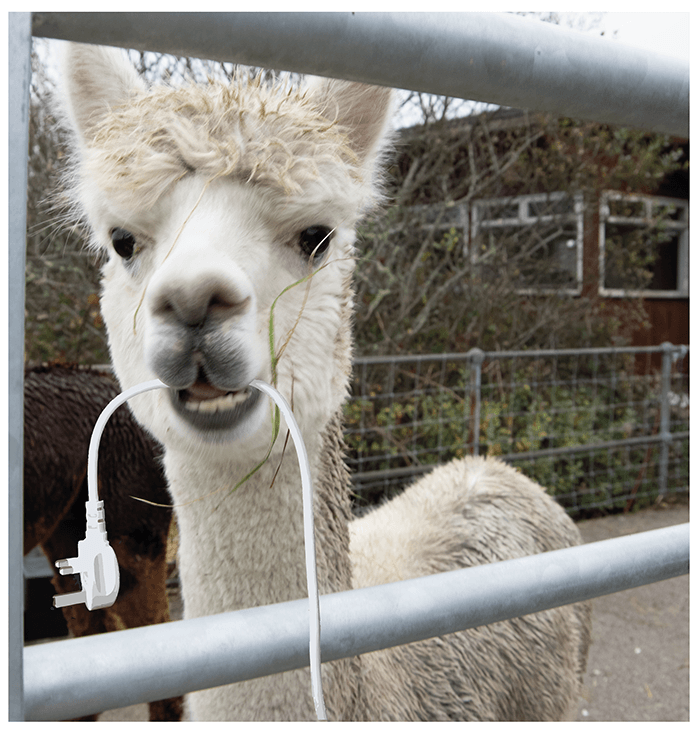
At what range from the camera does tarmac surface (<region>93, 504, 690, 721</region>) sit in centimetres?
268

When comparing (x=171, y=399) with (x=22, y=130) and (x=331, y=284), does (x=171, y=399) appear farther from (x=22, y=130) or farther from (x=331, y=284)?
(x=22, y=130)

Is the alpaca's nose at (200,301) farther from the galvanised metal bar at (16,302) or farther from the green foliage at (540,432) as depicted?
the green foliage at (540,432)

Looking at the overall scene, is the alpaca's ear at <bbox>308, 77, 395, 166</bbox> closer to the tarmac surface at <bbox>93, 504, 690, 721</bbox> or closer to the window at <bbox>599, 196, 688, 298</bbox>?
the tarmac surface at <bbox>93, 504, 690, 721</bbox>

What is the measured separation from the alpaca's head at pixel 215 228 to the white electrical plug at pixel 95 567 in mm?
240

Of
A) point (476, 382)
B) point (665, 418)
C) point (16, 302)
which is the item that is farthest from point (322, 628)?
point (665, 418)

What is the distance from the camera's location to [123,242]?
3.00ft

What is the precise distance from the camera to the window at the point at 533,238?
5039 mm

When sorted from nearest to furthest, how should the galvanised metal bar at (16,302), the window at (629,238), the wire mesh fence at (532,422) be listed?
1. the galvanised metal bar at (16,302)
2. the wire mesh fence at (532,422)
3. the window at (629,238)

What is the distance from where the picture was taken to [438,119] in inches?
177

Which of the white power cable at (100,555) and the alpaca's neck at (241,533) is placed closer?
the white power cable at (100,555)

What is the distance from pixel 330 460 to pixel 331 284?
1.45ft

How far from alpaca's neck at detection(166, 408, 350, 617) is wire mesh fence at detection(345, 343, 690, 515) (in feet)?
8.18

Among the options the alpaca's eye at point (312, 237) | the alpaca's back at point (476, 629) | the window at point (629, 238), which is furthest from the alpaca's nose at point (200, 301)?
the window at point (629, 238)

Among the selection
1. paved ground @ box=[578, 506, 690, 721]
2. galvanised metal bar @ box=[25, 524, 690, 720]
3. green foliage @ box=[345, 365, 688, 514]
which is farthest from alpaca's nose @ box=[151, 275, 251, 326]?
green foliage @ box=[345, 365, 688, 514]
